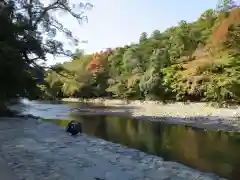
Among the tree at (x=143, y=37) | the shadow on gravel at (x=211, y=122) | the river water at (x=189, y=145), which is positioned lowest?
the river water at (x=189, y=145)

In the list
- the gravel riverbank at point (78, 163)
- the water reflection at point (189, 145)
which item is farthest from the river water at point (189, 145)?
the gravel riverbank at point (78, 163)

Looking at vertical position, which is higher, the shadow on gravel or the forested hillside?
the forested hillside

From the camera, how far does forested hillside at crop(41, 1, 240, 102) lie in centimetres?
2514

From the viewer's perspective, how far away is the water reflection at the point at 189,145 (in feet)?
30.2

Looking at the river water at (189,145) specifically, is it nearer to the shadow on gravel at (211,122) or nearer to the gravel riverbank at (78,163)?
the shadow on gravel at (211,122)

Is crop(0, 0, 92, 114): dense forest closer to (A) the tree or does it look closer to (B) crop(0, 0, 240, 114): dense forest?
(B) crop(0, 0, 240, 114): dense forest

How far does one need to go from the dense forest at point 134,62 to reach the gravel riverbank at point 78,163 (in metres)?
6.77

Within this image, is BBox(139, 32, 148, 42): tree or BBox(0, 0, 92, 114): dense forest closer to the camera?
BBox(0, 0, 92, 114): dense forest

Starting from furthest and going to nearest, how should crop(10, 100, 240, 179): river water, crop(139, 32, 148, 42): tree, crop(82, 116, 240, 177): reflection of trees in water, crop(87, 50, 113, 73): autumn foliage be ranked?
crop(87, 50, 113, 73): autumn foliage, crop(139, 32, 148, 42): tree, crop(82, 116, 240, 177): reflection of trees in water, crop(10, 100, 240, 179): river water

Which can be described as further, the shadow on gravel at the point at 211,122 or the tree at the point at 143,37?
the tree at the point at 143,37

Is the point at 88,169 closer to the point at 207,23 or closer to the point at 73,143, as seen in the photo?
the point at 73,143

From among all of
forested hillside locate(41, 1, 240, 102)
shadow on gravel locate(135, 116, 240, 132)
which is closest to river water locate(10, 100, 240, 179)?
shadow on gravel locate(135, 116, 240, 132)

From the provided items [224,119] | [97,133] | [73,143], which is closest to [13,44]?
[97,133]

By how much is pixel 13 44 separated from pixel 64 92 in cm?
3635
